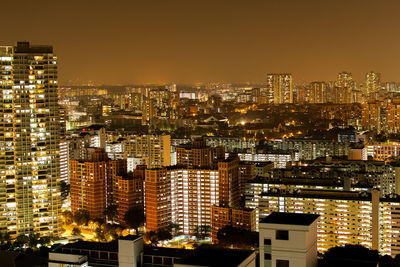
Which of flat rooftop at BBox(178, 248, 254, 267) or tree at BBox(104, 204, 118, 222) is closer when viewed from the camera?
flat rooftop at BBox(178, 248, 254, 267)

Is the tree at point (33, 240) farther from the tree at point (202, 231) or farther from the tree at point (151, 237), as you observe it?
the tree at point (202, 231)

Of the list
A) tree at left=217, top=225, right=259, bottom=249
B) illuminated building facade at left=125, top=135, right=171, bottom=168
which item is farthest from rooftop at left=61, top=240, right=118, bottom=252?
illuminated building facade at left=125, top=135, right=171, bottom=168

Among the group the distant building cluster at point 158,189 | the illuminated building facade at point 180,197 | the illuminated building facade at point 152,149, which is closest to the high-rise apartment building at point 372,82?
the distant building cluster at point 158,189

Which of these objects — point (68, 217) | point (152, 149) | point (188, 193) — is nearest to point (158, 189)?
point (188, 193)

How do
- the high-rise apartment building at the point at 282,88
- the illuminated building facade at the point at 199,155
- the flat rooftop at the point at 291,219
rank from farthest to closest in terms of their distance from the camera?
the high-rise apartment building at the point at 282,88 < the illuminated building facade at the point at 199,155 < the flat rooftop at the point at 291,219

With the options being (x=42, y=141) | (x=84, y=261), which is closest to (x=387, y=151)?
(x=42, y=141)

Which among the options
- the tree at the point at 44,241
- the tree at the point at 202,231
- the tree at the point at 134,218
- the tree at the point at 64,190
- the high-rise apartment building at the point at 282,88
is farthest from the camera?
the high-rise apartment building at the point at 282,88

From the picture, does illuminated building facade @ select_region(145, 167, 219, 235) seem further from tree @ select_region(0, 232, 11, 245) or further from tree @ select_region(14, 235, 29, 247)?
tree @ select_region(0, 232, 11, 245)
